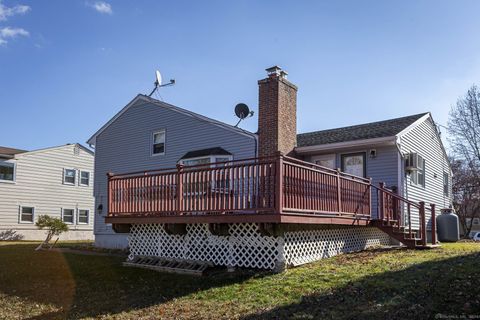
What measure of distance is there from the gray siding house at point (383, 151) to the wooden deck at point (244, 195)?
2.48 m

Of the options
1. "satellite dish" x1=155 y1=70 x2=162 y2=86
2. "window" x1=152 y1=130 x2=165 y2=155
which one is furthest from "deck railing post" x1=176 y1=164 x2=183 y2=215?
"satellite dish" x1=155 y1=70 x2=162 y2=86

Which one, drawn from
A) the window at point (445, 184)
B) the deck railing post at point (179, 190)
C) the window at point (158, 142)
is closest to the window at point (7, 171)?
the window at point (158, 142)

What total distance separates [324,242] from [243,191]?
3.06 metres

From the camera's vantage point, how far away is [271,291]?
8.27 metres

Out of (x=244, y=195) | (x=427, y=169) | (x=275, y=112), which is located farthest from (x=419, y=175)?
(x=244, y=195)

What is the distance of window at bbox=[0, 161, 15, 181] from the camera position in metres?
26.6

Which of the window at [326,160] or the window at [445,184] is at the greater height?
the window at [326,160]

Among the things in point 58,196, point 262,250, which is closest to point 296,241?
point 262,250

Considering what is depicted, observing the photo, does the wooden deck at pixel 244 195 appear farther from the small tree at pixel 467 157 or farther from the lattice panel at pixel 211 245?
the small tree at pixel 467 157

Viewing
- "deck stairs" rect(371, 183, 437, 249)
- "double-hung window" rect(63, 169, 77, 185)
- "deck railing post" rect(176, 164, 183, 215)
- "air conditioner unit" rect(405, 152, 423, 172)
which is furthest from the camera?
"double-hung window" rect(63, 169, 77, 185)

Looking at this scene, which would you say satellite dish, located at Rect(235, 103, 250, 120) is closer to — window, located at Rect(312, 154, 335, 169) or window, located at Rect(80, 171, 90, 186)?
window, located at Rect(312, 154, 335, 169)

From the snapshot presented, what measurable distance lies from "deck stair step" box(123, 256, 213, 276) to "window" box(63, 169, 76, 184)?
62.0 ft

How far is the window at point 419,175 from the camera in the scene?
54.0 feet

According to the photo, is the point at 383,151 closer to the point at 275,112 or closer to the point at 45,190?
the point at 275,112
